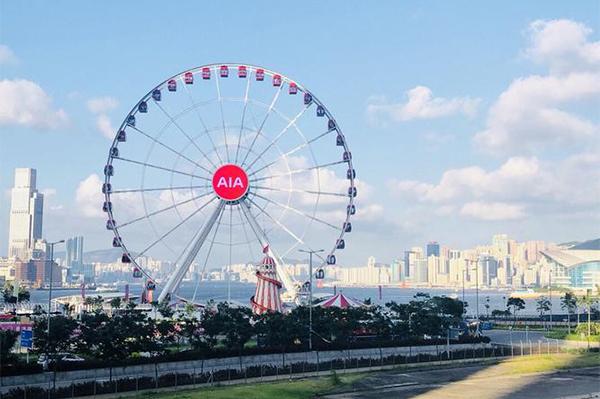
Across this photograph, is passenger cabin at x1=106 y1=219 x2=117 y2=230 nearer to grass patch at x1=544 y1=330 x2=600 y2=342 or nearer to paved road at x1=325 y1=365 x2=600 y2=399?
paved road at x1=325 y1=365 x2=600 y2=399

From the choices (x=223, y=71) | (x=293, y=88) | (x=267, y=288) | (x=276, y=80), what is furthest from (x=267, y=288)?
(x=223, y=71)

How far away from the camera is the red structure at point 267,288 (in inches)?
3440

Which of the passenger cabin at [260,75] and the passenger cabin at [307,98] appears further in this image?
the passenger cabin at [307,98]

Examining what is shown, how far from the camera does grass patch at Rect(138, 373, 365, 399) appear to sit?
45.6 meters

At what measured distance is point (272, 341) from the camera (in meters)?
66.1

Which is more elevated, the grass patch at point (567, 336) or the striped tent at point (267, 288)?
the striped tent at point (267, 288)

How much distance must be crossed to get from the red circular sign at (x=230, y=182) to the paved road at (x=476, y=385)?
31.4 m

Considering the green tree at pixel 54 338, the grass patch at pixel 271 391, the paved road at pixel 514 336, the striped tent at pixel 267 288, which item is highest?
the striped tent at pixel 267 288

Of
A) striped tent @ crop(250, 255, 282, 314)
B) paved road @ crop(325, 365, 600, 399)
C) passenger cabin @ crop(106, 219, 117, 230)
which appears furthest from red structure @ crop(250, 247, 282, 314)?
paved road @ crop(325, 365, 600, 399)

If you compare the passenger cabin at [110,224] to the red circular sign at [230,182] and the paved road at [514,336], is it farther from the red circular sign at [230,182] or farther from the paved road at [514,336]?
the paved road at [514,336]

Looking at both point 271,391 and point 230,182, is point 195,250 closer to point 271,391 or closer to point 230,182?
point 230,182

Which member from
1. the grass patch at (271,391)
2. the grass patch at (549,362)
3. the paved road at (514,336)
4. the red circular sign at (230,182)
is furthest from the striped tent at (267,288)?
the grass patch at (271,391)

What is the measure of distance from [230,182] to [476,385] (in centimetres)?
3986

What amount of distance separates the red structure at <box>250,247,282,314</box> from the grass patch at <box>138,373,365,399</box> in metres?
32.8
